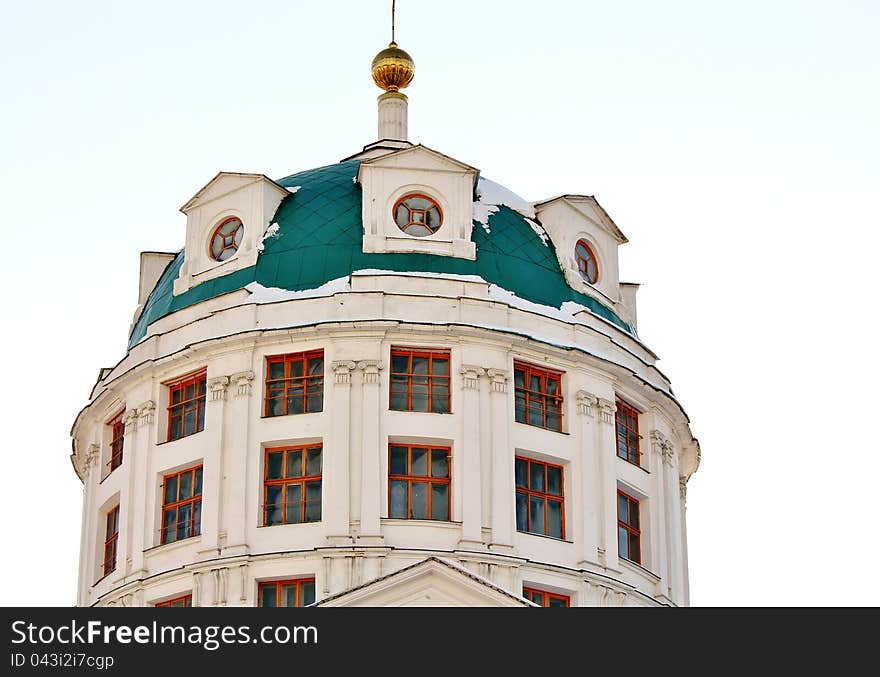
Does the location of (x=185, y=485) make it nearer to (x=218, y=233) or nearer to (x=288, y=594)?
(x=288, y=594)

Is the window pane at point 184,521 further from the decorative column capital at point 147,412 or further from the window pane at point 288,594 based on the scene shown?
the window pane at point 288,594

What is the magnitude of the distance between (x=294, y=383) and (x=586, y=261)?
10.0 metres

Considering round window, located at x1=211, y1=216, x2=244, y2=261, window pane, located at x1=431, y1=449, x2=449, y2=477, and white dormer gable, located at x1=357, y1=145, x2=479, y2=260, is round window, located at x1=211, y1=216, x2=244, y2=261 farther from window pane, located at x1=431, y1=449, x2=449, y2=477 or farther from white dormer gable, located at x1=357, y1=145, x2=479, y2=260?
window pane, located at x1=431, y1=449, x2=449, y2=477

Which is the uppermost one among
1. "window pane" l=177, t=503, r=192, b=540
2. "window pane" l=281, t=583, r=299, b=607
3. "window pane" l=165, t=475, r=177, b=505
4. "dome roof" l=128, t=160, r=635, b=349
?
"dome roof" l=128, t=160, r=635, b=349

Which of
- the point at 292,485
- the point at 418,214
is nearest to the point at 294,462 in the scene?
the point at 292,485

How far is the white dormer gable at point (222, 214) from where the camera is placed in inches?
2753

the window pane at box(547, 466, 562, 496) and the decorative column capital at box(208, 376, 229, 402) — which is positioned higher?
the decorative column capital at box(208, 376, 229, 402)

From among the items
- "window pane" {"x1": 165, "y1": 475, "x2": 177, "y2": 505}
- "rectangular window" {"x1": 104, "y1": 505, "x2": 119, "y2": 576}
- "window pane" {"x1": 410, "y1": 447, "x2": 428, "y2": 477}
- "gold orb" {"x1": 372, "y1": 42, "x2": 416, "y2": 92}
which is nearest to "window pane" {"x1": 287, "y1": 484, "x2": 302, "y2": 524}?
"window pane" {"x1": 410, "y1": 447, "x2": 428, "y2": 477}

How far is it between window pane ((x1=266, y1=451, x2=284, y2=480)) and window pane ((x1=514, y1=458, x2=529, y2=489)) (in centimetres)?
617

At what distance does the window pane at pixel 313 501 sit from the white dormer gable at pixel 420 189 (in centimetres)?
768

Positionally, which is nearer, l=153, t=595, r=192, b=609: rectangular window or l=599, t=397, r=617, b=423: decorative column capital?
l=153, t=595, r=192, b=609: rectangular window

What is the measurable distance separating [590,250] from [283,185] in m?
8.97

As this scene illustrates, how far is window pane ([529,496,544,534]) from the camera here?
6606 centimetres
